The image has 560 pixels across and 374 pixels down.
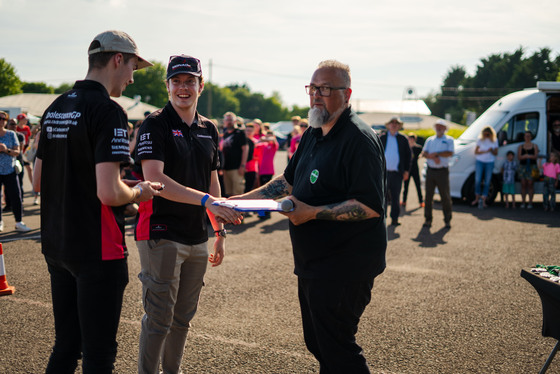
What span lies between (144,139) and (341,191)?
125 centimetres

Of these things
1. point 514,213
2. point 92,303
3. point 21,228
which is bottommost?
point 21,228

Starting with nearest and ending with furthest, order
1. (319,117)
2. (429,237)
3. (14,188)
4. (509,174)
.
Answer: (319,117) → (14,188) → (429,237) → (509,174)

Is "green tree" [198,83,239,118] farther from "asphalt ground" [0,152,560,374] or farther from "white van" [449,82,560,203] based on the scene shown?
"asphalt ground" [0,152,560,374]

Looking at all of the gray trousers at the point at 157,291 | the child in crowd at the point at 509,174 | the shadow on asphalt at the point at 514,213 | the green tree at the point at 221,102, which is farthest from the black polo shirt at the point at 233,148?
the green tree at the point at 221,102

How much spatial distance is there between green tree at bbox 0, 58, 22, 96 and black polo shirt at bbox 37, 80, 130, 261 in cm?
8102

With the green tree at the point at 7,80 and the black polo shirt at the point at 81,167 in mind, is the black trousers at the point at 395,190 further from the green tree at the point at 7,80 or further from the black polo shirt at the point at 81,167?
the green tree at the point at 7,80

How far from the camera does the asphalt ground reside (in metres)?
3.95

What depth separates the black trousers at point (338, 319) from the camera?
2.74 m

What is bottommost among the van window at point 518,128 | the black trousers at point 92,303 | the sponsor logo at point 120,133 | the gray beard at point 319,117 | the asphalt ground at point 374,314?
the asphalt ground at point 374,314

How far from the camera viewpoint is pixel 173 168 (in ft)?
10.4

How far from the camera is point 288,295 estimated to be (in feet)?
18.4

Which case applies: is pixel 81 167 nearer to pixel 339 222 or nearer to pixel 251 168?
pixel 339 222

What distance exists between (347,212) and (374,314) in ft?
8.91

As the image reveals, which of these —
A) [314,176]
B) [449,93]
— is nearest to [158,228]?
[314,176]
